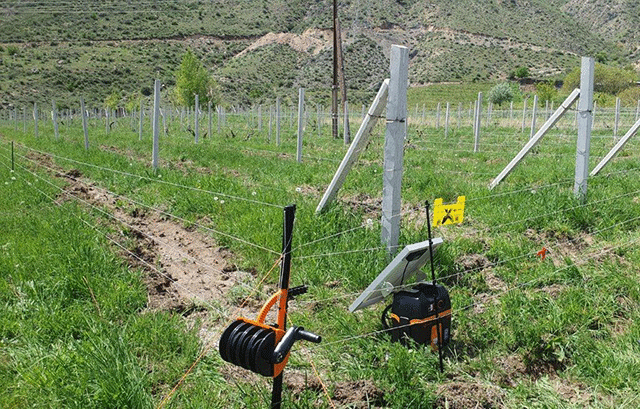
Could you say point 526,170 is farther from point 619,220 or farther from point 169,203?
point 169,203

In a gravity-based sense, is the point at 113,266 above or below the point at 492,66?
below

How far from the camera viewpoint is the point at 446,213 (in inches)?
142

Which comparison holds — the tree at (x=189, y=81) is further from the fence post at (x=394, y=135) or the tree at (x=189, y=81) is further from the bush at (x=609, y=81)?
the fence post at (x=394, y=135)

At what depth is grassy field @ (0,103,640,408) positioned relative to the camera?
2957 mm

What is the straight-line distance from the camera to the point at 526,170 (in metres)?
8.50

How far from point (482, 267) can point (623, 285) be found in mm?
1102

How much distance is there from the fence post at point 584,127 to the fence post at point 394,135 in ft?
9.38

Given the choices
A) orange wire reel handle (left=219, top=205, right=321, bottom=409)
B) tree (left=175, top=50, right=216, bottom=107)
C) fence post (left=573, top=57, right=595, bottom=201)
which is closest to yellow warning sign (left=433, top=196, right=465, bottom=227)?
orange wire reel handle (left=219, top=205, right=321, bottom=409)

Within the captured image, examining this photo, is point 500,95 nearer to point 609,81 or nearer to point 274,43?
point 609,81

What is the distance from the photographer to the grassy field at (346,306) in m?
2.96

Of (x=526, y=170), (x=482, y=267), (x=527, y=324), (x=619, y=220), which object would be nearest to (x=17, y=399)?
(x=527, y=324)

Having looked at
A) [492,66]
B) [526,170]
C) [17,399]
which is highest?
[492,66]

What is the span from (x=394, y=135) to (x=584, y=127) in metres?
3.01

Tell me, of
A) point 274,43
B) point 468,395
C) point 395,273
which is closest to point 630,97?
point 395,273
